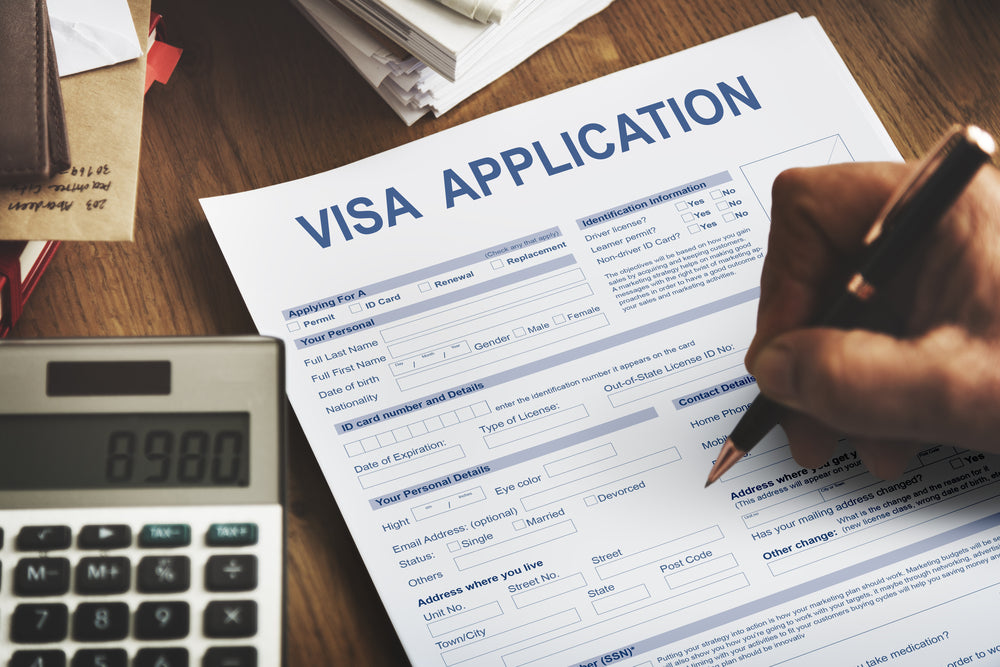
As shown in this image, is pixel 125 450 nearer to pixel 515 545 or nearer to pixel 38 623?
pixel 38 623

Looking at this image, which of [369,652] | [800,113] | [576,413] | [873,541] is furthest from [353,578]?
[800,113]

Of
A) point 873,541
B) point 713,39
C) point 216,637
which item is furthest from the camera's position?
point 713,39

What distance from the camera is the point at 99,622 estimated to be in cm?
33

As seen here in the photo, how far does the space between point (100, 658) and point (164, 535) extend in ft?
0.16

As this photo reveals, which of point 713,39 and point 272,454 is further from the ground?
point 713,39

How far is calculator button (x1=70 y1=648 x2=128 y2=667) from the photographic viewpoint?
0.32 metres

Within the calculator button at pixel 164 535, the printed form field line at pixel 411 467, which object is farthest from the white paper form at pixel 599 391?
the calculator button at pixel 164 535

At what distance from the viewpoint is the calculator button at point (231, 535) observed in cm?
34

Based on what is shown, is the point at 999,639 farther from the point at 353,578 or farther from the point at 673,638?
the point at 353,578

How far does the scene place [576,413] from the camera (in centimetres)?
45

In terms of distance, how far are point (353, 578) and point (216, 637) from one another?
0.36 feet

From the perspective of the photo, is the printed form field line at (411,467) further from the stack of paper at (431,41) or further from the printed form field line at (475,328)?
the stack of paper at (431,41)

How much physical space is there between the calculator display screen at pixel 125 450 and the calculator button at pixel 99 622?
0.16 feet

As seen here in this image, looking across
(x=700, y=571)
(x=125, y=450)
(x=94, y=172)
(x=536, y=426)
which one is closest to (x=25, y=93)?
(x=94, y=172)
